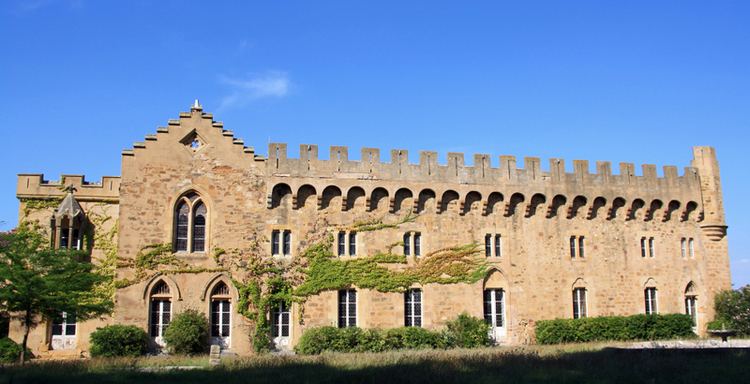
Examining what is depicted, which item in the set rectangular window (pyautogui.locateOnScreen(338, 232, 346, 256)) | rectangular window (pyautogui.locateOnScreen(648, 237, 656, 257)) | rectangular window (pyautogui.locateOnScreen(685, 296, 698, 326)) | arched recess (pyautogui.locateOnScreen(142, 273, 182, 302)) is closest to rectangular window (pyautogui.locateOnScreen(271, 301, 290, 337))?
rectangular window (pyautogui.locateOnScreen(338, 232, 346, 256))

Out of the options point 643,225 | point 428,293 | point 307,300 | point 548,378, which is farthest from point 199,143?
point 643,225

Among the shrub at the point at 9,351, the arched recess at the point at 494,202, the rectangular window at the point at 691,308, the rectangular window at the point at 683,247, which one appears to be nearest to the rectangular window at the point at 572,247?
the arched recess at the point at 494,202

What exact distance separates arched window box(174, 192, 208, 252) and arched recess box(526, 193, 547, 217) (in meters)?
14.1

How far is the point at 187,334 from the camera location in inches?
1046

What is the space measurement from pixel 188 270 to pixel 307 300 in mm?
4773

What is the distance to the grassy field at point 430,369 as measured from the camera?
57.6ft

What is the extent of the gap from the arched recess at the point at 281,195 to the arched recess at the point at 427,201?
18.7 ft

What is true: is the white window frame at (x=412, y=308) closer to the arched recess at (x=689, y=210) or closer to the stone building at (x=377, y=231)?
the stone building at (x=377, y=231)

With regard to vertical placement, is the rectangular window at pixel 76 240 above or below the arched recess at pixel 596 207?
below

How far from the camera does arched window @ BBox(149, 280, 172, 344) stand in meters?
27.8

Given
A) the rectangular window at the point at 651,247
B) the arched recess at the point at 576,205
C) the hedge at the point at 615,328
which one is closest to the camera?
the hedge at the point at 615,328

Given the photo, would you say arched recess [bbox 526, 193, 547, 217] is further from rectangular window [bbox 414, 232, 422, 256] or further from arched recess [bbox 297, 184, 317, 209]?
arched recess [bbox 297, 184, 317, 209]

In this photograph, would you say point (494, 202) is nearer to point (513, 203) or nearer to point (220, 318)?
point (513, 203)

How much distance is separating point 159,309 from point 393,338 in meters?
9.12
